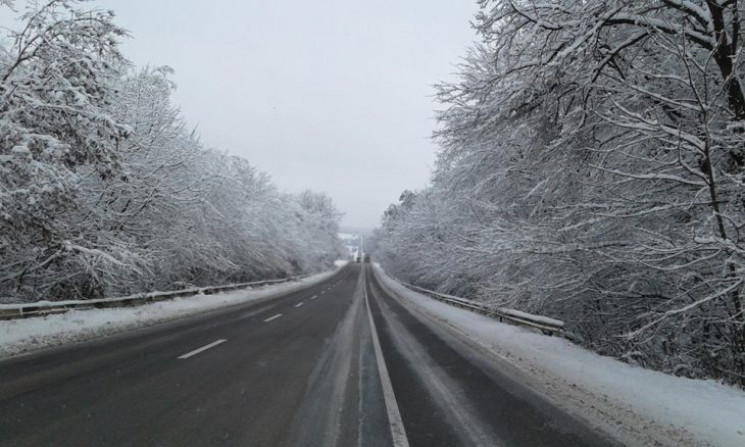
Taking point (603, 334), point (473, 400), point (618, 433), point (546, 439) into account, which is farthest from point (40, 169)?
point (603, 334)

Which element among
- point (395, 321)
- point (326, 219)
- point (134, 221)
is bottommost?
point (395, 321)

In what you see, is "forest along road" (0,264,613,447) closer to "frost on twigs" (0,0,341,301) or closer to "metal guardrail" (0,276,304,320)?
"metal guardrail" (0,276,304,320)

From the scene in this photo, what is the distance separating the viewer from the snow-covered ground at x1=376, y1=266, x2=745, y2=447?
4.59m

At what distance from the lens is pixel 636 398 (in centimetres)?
573

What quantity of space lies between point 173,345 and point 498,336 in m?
7.85

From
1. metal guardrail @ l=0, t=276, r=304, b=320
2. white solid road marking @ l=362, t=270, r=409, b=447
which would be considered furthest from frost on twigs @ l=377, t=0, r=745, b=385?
metal guardrail @ l=0, t=276, r=304, b=320

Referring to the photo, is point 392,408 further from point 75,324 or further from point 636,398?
point 75,324

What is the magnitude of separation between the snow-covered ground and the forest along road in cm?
46

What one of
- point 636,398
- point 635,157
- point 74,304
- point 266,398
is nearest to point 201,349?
point 266,398

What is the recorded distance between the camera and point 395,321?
16.7 metres

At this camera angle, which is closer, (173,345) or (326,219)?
(173,345)

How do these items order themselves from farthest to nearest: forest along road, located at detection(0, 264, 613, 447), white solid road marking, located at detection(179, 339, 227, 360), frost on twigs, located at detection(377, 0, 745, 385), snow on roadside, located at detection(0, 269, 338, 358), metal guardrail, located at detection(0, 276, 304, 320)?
metal guardrail, located at detection(0, 276, 304, 320)
snow on roadside, located at detection(0, 269, 338, 358)
white solid road marking, located at detection(179, 339, 227, 360)
frost on twigs, located at detection(377, 0, 745, 385)
forest along road, located at detection(0, 264, 613, 447)

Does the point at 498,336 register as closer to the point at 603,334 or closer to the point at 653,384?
the point at 603,334

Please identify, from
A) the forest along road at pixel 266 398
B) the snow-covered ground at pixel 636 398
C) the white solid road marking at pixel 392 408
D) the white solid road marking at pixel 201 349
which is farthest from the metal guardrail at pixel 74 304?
the snow-covered ground at pixel 636 398
